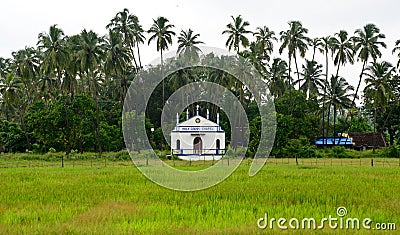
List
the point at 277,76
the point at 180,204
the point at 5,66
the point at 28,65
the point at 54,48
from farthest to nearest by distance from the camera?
the point at 5,66 < the point at 277,76 < the point at 28,65 < the point at 54,48 < the point at 180,204

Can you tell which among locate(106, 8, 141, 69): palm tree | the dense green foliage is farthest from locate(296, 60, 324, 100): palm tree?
locate(106, 8, 141, 69): palm tree

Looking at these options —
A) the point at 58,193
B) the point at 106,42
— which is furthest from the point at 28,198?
the point at 106,42

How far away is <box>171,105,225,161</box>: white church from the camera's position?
3725cm

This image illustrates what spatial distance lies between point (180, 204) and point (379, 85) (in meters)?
34.0

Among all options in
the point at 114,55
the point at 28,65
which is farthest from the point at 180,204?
the point at 28,65

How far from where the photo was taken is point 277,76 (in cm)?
4925

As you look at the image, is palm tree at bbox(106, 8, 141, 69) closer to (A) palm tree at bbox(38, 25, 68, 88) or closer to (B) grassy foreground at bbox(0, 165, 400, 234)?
(A) palm tree at bbox(38, 25, 68, 88)

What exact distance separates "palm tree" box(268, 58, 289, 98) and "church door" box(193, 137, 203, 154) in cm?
1347

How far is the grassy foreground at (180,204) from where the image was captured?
32.6 ft

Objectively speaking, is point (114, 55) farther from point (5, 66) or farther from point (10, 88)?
point (5, 66)

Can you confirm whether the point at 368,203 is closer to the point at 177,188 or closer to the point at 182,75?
the point at 177,188

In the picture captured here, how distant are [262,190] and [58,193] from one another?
6168mm

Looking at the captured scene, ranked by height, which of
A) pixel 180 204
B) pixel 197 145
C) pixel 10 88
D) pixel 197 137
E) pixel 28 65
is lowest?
pixel 180 204

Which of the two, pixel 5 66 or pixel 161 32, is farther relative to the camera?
pixel 5 66
